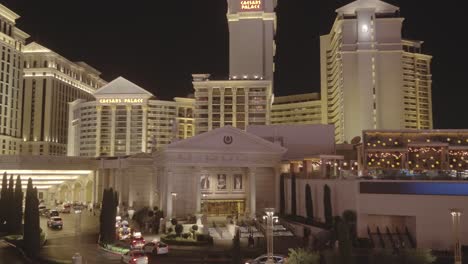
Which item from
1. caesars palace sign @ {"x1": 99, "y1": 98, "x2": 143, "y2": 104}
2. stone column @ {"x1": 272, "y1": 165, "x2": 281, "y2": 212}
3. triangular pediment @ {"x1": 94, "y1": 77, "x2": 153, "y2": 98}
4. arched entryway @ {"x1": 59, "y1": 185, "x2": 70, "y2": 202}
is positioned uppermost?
triangular pediment @ {"x1": 94, "y1": 77, "x2": 153, "y2": 98}

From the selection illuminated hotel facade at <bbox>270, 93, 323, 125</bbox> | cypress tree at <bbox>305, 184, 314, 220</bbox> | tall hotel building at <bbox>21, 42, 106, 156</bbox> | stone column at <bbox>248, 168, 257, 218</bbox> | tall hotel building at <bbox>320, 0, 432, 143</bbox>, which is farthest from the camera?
illuminated hotel facade at <bbox>270, 93, 323, 125</bbox>

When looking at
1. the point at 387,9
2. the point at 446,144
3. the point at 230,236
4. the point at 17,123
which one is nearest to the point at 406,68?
the point at 387,9

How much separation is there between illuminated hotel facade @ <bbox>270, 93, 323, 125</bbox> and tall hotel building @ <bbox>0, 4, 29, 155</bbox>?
79.0 meters

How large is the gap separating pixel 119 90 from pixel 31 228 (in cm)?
10139

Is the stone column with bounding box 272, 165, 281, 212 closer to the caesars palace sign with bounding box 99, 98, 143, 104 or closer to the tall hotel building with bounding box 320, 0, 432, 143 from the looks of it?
the tall hotel building with bounding box 320, 0, 432, 143

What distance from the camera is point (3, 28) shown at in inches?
5192

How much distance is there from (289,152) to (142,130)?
74.7 metres

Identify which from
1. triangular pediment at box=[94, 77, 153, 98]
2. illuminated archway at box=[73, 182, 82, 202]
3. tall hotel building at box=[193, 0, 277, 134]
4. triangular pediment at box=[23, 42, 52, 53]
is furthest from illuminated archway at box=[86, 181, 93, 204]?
triangular pediment at box=[23, 42, 52, 53]

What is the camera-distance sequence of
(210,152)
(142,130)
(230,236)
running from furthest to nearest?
(142,130) < (210,152) < (230,236)

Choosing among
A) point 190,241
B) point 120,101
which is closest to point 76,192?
point 120,101

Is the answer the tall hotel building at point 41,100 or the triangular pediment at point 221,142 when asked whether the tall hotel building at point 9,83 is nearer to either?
the tall hotel building at point 41,100

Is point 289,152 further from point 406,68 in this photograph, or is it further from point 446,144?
point 406,68

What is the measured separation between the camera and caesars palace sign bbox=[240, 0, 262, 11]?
135125 millimetres

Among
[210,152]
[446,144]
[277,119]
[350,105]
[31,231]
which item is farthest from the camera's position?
[277,119]
